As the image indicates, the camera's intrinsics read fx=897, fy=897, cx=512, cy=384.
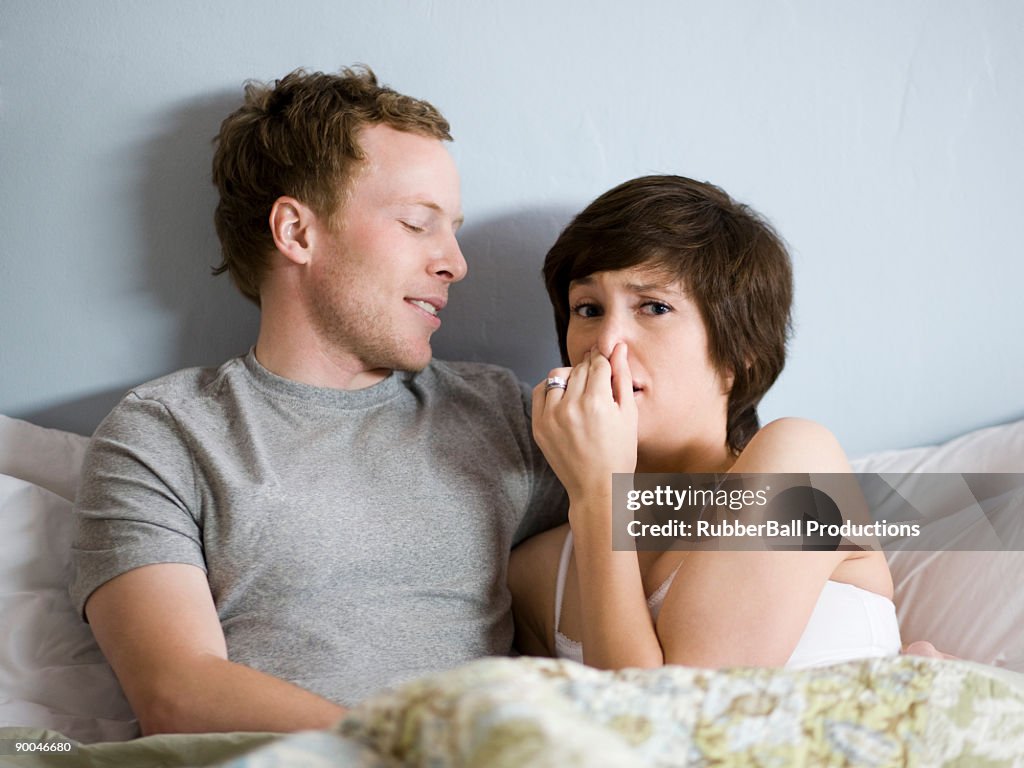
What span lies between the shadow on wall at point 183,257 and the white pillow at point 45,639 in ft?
0.76

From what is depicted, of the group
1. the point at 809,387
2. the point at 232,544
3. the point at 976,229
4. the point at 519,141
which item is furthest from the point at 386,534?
the point at 976,229

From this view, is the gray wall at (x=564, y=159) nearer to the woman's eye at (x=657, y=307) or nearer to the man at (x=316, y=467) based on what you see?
the man at (x=316, y=467)

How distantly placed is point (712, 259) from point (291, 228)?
663 millimetres

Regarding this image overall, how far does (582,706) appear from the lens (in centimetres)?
73

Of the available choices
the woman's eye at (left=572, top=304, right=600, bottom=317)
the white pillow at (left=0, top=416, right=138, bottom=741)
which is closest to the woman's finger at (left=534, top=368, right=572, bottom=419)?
the woman's eye at (left=572, top=304, right=600, bottom=317)

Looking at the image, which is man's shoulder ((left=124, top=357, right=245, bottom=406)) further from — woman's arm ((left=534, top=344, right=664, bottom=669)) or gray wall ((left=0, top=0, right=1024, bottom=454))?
woman's arm ((left=534, top=344, right=664, bottom=669))

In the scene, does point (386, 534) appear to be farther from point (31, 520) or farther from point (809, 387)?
point (809, 387)

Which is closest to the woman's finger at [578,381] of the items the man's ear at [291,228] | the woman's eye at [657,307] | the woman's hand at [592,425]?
the woman's hand at [592,425]

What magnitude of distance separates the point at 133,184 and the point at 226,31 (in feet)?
0.99

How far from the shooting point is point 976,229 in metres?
1.68

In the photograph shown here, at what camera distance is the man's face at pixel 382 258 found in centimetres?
140

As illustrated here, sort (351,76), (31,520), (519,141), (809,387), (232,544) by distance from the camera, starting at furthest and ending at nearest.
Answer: (809,387) < (519,141) < (351,76) < (31,520) < (232,544)

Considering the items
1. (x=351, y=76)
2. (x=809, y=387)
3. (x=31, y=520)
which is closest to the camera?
(x=31, y=520)

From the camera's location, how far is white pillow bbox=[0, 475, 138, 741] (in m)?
1.20
